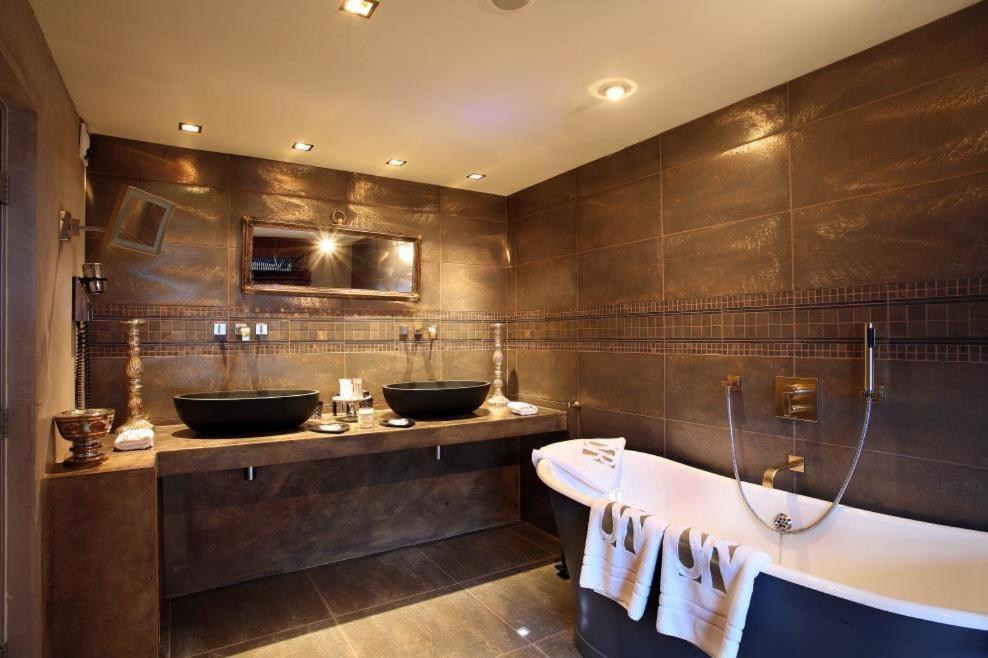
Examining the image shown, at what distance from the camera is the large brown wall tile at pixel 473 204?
384 cm

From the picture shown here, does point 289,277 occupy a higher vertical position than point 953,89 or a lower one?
lower

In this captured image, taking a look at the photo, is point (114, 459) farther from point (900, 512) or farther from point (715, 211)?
point (900, 512)

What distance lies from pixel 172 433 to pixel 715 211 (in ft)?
9.56

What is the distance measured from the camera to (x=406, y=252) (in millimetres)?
3641

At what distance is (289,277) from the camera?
10.6ft

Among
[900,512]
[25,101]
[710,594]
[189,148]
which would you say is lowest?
[710,594]

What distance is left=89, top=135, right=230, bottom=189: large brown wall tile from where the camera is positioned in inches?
111

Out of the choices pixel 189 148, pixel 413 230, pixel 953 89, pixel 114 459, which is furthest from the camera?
pixel 413 230

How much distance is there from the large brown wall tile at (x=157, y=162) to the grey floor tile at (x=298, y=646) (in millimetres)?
2369

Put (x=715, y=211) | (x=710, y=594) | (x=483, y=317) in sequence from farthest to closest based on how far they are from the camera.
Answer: (x=483, y=317)
(x=715, y=211)
(x=710, y=594)

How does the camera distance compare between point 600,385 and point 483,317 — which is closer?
point 600,385

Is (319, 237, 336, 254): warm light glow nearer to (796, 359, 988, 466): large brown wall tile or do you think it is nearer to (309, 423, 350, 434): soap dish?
(309, 423, 350, 434): soap dish

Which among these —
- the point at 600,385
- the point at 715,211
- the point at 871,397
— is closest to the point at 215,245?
the point at 600,385

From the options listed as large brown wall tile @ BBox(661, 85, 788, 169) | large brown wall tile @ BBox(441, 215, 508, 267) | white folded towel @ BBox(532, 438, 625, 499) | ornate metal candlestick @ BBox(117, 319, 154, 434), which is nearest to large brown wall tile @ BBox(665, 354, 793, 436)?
white folded towel @ BBox(532, 438, 625, 499)
